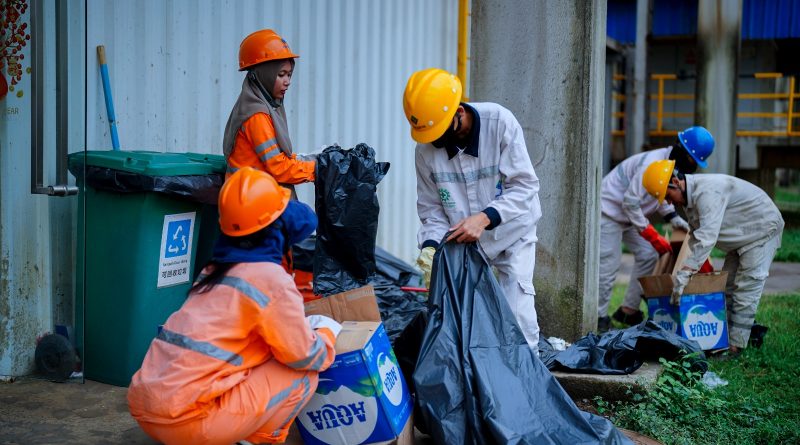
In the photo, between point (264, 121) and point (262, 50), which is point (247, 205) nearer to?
point (264, 121)

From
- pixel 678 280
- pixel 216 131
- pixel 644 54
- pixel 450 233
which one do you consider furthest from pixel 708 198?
pixel 644 54

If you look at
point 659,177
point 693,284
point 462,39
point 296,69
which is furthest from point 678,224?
point 296,69

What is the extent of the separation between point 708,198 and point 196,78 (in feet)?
11.2

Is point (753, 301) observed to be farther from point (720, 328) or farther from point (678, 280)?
point (678, 280)

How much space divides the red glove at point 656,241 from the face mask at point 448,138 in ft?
9.13

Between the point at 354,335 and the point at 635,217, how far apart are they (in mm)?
3762

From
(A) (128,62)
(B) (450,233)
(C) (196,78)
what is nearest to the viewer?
(B) (450,233)

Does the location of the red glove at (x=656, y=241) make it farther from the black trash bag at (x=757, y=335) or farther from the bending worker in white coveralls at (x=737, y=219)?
the black trash bag at (x=757, y=335)

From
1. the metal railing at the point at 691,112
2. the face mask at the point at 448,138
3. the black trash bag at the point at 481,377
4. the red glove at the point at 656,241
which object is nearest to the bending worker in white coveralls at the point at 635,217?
the red glove at the point at 656,241

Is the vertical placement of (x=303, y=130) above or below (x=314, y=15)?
below

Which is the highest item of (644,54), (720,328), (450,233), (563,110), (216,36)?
(644,54)

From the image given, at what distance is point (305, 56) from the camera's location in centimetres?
594

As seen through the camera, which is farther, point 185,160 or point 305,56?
point 305,56

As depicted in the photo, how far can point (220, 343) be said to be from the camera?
2.85 m
